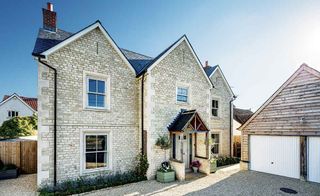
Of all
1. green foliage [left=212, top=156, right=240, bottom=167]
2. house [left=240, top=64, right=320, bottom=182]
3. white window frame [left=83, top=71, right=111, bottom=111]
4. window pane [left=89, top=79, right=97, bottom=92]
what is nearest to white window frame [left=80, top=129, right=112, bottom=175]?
white window frame [left=83, top=71, right=111, bottom=111]

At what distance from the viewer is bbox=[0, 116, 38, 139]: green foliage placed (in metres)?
18.2

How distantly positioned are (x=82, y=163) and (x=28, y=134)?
1391 cm

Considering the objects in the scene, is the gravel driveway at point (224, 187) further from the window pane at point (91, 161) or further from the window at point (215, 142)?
the window at point (215, 142)

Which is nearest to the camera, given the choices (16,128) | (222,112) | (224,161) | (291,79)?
(291,79)

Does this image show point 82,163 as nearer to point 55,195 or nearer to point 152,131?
point 55,195

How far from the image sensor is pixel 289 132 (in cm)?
1150

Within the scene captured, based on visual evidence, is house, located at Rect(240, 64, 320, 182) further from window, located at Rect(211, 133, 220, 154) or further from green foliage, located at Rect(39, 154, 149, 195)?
green foliage, located at Rect(39, 154, 149, 195)

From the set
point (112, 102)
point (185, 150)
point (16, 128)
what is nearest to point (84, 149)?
point (112, 102)

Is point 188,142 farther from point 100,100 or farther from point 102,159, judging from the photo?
point 100,100

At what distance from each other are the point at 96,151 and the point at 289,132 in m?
11.4

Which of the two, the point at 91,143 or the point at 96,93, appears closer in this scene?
the point at 91,143

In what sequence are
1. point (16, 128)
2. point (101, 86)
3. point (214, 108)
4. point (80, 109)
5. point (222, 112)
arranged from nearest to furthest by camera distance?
point (80, 109) → point (101, 86) → point (214, 108) → point (222, 112) → point (16, 128)

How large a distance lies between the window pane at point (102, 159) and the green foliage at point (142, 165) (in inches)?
78.0

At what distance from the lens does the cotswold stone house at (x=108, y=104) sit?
29.8 feet
